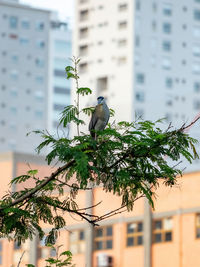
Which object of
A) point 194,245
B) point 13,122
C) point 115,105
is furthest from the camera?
point 13,122

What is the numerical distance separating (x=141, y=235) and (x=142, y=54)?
84.6 meters

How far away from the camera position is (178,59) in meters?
147

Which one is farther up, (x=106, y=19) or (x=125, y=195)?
(x=106, y=19)

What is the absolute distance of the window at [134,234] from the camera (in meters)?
59.0

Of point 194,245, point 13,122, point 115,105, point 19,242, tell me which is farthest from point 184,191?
point 13,122

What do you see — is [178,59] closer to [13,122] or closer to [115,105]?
[115,105]

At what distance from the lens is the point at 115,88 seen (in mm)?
140250

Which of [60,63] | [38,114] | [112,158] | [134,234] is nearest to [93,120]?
[112,158]

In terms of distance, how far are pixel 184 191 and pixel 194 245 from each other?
2.92 metres

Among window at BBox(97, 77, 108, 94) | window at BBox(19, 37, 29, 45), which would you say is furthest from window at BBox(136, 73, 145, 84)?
window at BBox(19, 37, 29, 45)

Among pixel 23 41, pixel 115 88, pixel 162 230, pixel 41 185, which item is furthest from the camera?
pixel 23 41

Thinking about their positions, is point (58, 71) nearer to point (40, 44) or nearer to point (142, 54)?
point (40, 44)

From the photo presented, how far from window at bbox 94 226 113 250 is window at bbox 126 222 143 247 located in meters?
1.32

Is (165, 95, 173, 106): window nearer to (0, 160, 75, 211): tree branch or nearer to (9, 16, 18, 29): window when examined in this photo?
(9, 16, 18, 29): window
